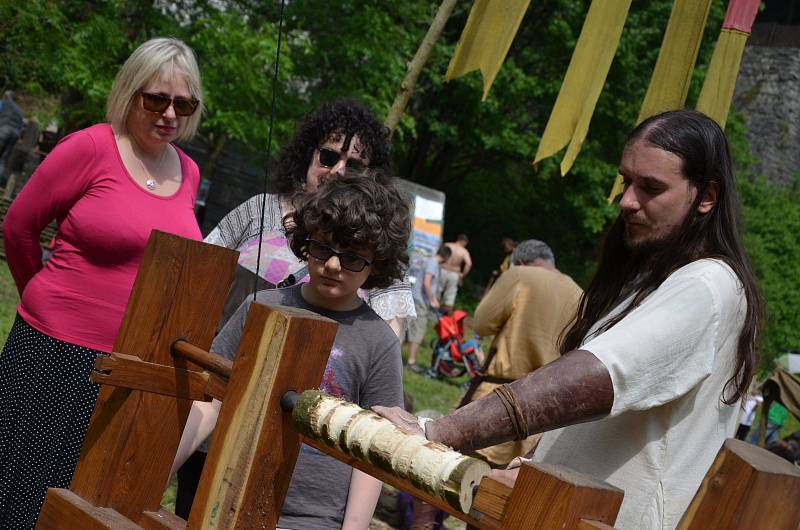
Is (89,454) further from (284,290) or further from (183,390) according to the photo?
(284,290)

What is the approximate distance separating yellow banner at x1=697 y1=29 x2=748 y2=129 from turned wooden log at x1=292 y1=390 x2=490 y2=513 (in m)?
2.29

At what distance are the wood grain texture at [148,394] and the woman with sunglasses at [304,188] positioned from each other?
79 cm

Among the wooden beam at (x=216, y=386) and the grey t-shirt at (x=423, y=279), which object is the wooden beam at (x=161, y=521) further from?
the grey t-shirt at (x=423, y=279)

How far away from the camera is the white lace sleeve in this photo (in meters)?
2.63

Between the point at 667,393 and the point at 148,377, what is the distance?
937mm

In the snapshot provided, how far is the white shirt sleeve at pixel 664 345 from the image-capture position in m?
1.50

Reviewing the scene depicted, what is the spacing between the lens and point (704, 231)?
173cm

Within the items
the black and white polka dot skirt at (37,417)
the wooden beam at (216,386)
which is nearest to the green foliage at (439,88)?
the black and white polka dot skirt at (37,417)

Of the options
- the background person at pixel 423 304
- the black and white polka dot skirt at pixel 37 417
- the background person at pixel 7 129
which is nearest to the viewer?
the black and white polka dot skirt at pixel 37 417

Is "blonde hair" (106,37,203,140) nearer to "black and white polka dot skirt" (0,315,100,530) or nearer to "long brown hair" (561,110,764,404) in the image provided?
"black and white polka dot skirt" (0,315,100,530)

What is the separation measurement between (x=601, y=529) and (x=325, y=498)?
1094mm

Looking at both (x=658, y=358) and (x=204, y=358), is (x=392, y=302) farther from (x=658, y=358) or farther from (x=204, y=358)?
(x=658, y=358)

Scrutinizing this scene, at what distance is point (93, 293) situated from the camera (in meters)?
2.68

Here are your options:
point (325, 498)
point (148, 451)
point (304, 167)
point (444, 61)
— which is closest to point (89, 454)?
point (148, 451)
